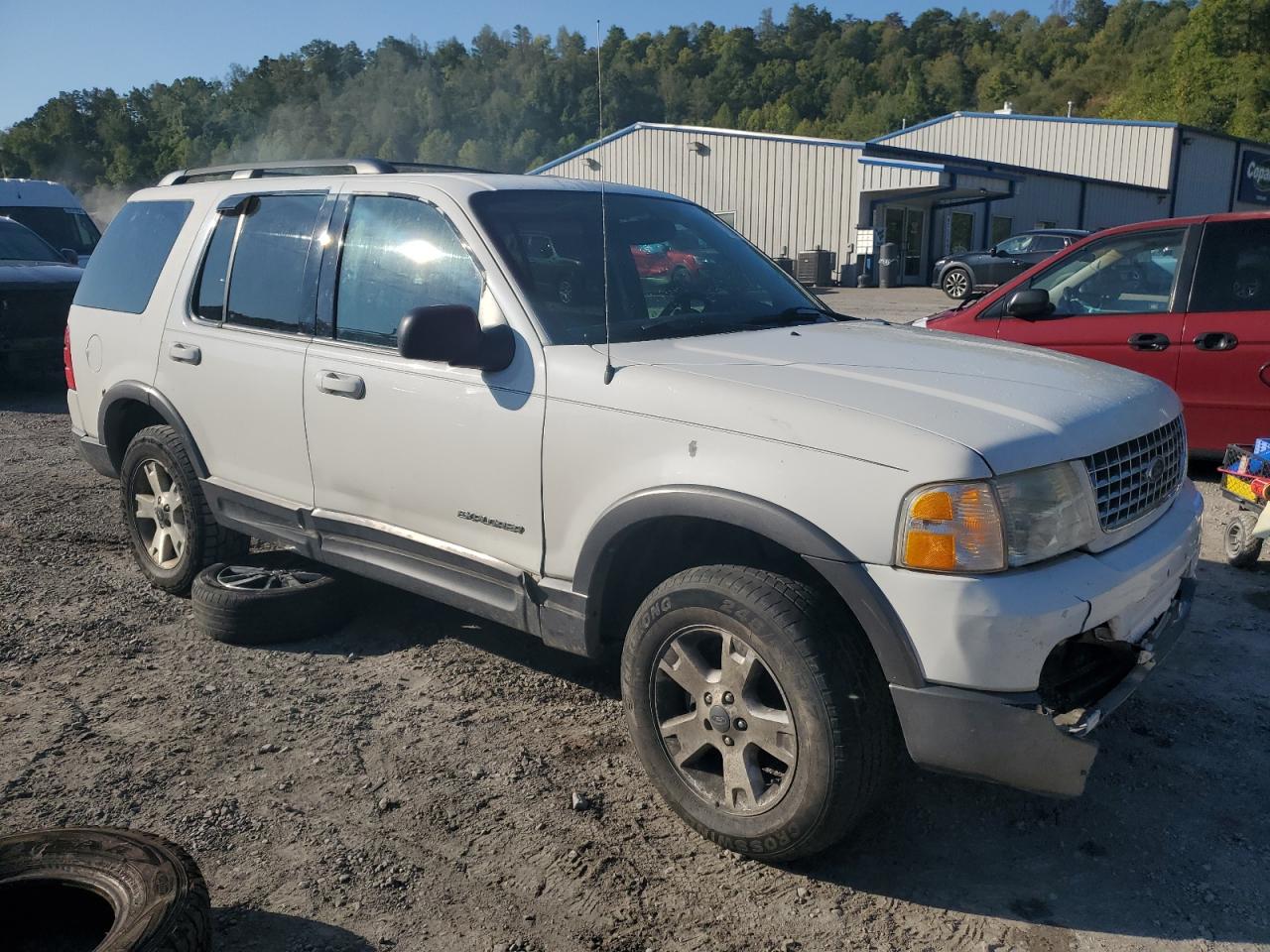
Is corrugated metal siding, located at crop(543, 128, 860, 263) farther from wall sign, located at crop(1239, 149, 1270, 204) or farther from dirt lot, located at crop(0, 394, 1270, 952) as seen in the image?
dirt lot, located at crop(0, 394, 1270, 952)

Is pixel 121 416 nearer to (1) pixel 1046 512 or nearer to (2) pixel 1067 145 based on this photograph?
(1) pixel 1046 512

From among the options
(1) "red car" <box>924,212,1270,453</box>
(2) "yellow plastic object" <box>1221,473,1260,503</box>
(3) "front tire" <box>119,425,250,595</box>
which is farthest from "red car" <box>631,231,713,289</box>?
(2) "yellow plastic object" <box>1221,473,1260,503</box>

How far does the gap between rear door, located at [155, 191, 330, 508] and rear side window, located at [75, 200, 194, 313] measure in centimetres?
33

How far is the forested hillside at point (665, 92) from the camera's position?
127 feet

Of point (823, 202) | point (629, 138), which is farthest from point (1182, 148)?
point (629, 138)

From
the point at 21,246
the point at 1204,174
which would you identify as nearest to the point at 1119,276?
the point at 21,246

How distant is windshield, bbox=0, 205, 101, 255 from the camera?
1518cm

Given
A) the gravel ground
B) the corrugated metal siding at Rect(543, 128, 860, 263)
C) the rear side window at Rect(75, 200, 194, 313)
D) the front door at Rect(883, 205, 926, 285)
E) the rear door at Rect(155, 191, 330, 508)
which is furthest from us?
the front door at Rect(883, 205, 926, 285)

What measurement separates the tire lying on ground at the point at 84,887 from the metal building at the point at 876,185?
88.6ft

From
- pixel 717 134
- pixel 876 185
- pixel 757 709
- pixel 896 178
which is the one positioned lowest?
pixel 757 709

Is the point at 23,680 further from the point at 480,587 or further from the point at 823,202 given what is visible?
the point at 823,202

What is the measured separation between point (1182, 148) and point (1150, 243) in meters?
42.4

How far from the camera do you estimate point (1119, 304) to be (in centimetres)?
662

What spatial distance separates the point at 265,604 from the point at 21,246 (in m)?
10.0
